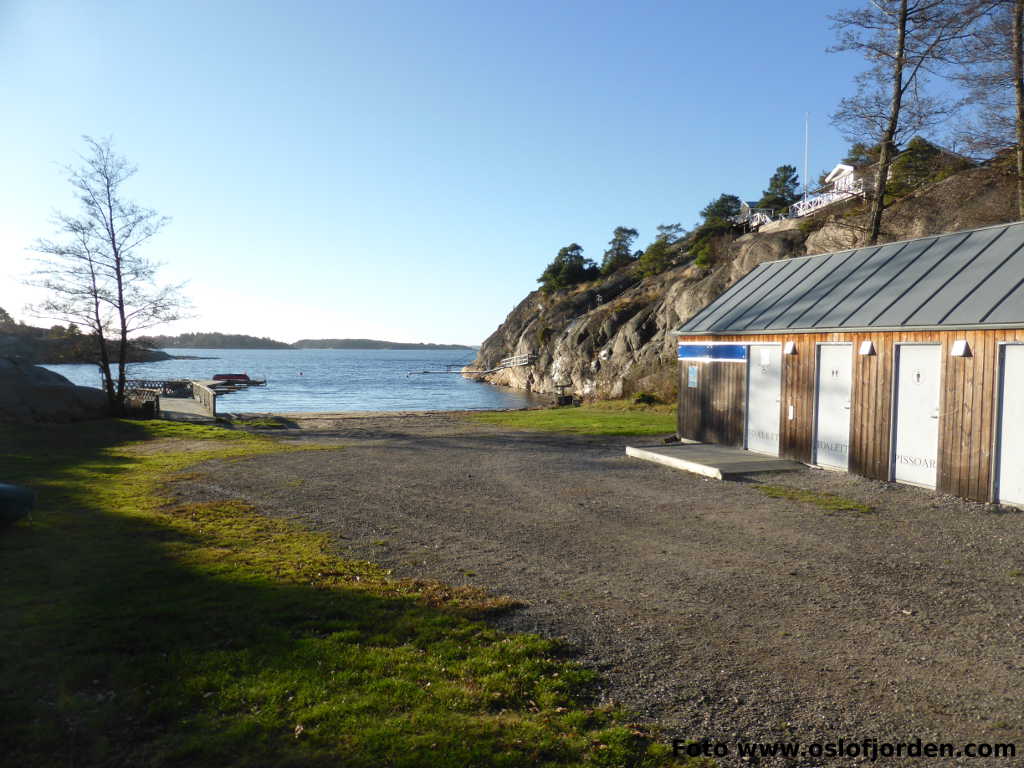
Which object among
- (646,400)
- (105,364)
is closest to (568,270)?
(646,400)

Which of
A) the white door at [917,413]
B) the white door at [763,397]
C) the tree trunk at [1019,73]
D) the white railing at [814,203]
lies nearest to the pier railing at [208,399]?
the white door at [763,397]

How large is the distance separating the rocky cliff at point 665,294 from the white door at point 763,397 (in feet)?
39.8

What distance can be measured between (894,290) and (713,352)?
4618 millimetres

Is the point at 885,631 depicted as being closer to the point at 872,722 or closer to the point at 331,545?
the point at 872,722

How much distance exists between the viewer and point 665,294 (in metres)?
45.1

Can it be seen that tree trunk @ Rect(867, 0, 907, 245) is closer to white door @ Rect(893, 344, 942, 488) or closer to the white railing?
white door @ Rect(893, 344, 942, 488)

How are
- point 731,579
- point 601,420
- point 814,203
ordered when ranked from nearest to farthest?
point 731,579, point 601,420, point 814,203

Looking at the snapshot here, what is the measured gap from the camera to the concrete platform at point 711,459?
1311cm

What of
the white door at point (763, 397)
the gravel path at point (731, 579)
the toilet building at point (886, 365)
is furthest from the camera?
the white door at point (763, 397)

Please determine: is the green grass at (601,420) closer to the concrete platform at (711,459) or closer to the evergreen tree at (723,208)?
the concrete platform at (711,459)

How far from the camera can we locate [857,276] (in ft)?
47.2

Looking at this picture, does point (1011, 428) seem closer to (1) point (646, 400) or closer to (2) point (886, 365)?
(2) point (886, 365)

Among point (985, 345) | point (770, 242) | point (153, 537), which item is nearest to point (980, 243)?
point (985, 345)

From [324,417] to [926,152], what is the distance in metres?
27.9
